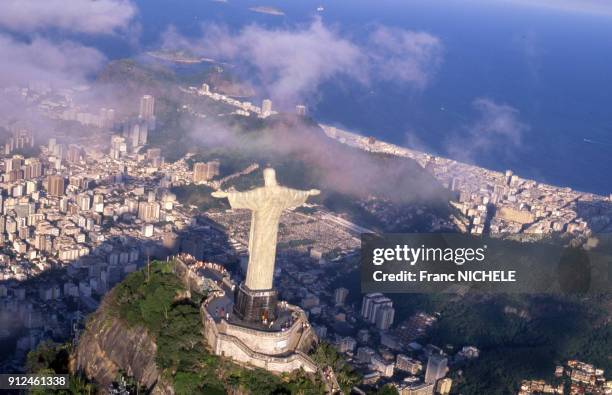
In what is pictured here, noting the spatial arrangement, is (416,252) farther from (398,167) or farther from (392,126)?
(392,126)

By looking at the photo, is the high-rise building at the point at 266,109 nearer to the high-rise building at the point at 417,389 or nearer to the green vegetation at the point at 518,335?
the green vegetation at the point at 518,335

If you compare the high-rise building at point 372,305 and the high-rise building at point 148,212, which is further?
the high-rise building at point 148,212


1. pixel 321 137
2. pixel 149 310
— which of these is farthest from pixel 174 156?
pixel 149 310

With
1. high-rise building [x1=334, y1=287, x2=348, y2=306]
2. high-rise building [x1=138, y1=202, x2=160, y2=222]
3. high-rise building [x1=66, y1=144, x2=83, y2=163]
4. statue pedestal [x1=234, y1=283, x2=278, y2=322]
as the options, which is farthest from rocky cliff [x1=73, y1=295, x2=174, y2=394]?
high-rise building [x1=66, y1=144, x2=83, y2=163]

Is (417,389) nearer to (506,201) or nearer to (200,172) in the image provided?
(200,172)

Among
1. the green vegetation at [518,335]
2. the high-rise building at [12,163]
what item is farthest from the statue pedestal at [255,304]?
the high-rise building at [12,163]

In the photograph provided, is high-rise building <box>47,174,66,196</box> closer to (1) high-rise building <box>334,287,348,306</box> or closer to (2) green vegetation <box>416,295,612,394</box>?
(1) high-rise building <box>334,287,348,306</box>
